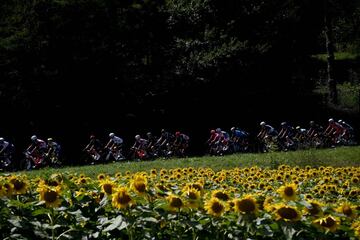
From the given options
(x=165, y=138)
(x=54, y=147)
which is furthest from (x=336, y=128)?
(x=54, y=147)

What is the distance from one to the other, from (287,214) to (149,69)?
32.1 m

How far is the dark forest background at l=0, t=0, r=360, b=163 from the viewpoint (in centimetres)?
3114

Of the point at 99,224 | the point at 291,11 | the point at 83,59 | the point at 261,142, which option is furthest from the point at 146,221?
the point at 291,11

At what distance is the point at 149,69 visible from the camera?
35156 millimetres

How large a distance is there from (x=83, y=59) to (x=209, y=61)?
8.22 metres

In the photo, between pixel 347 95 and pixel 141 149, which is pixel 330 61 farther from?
pixel 141 149

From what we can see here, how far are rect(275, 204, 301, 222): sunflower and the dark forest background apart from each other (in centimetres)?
2682

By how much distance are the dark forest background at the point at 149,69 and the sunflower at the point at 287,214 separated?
26821mm

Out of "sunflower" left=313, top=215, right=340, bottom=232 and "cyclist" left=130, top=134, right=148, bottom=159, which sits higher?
"sunflower" left=313, top=215, right=340, bottom=232

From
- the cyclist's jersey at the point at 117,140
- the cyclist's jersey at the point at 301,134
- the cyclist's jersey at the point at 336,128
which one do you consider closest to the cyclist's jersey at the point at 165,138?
the cyclist's jersey at the point at 117,140

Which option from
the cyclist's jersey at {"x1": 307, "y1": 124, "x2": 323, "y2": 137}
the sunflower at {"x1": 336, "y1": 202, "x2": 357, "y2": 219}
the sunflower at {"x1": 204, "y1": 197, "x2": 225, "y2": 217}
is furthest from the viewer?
the cyclist's jersey at {"x1": 307, "y1": 124, "x2": 323, "y2": 137}

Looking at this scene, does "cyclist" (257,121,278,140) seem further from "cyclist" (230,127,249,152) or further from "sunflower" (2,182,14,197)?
"sunflower" (2,182,14,197)

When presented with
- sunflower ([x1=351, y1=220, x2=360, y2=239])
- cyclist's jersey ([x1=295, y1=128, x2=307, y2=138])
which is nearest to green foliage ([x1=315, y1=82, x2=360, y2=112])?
cyclist's jersey ([x1=295, y1=128, x2=307, y2=138])

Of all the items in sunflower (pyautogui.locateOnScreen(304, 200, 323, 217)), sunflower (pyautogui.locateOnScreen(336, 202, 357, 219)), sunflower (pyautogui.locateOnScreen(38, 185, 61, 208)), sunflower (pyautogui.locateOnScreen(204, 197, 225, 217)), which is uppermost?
sunflower (pyautogui.locateOnScreen(38, 185, 61, 208))
